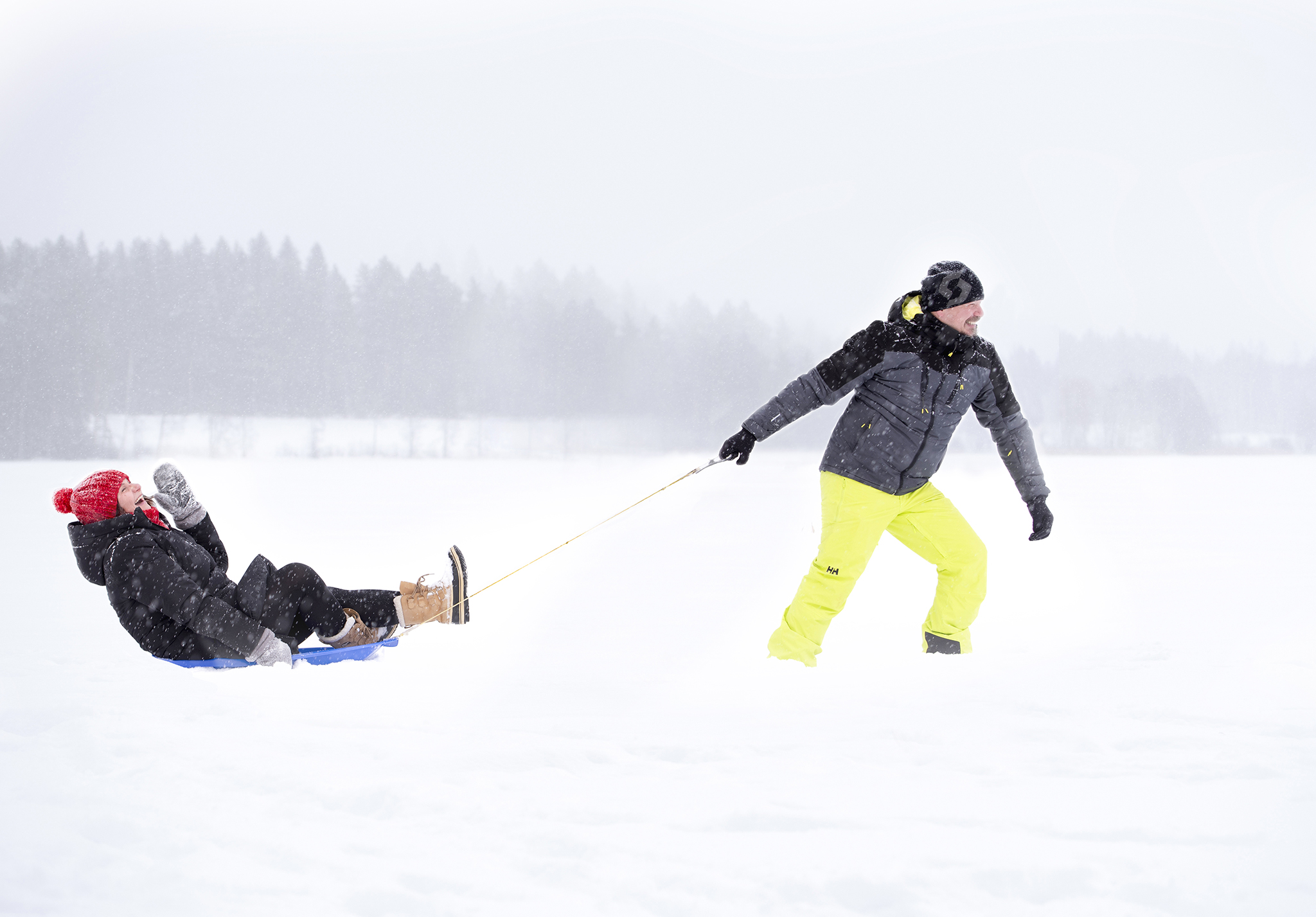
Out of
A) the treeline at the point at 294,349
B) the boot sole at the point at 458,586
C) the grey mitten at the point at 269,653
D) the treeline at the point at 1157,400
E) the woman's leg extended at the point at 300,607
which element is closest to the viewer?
the grey mitten at the point at 269,653

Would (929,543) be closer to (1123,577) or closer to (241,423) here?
(1123,577)

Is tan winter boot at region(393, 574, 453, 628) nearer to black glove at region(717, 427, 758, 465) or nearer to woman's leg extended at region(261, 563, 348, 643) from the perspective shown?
woman's leg extended at region(261, 563, 348, 643)

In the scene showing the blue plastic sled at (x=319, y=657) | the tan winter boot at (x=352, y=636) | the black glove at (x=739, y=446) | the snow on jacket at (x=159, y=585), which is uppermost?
the black glove at (x=739, y=446)

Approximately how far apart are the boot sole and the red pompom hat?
1075mm

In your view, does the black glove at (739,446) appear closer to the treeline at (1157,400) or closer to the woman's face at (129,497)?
the woman's face at (129,497)

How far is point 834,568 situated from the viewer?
332cm

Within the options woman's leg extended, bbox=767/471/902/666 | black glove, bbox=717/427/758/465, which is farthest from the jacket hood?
woman's leg extended, bbox=767/471/902/666

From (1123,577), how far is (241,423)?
4111 cm

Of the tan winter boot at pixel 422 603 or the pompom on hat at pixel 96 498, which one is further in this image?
the tan winter boot at pixel 422 603

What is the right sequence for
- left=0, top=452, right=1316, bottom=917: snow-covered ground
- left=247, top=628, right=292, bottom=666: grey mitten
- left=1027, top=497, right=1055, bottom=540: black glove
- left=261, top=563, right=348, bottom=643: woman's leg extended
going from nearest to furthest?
left=0, top=452, right=1316, bottom=917: snow-covered ground, left=247, top=628, right=292, bottom=666: grey mitten, left=261, top=563, right=348, bottom=643: woman's leg extended, left=1027, top=497, right=1055, bottom=540: black glove

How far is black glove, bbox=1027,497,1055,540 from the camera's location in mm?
3678

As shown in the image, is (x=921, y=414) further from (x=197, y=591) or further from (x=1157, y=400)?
(x=1157, y=400)

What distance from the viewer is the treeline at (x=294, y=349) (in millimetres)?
39656

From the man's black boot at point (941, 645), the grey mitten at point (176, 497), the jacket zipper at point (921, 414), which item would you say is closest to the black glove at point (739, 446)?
the jacket zipper at point (921, 414)
